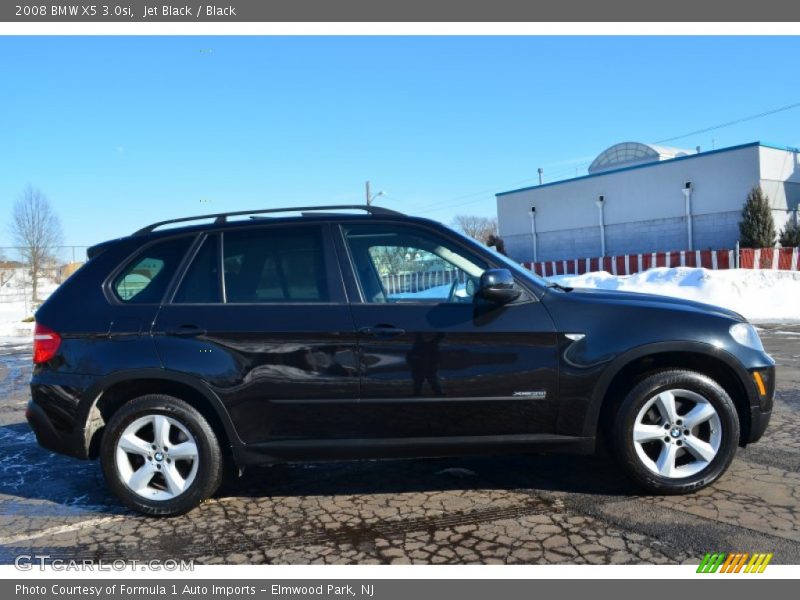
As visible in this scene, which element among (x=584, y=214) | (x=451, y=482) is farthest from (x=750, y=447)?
(x=584, y=214)

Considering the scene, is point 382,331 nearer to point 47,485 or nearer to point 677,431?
point 677,431

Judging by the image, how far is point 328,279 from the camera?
376 cm

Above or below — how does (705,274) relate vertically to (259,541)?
above

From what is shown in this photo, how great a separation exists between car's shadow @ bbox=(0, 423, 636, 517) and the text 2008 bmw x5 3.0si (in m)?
0.45

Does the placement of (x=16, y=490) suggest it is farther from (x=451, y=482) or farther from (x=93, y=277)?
(x=451, y=482)

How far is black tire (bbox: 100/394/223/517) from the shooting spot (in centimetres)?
368

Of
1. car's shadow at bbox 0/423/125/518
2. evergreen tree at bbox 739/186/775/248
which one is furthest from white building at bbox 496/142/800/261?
car's shadow at bbox 0/423/125/518

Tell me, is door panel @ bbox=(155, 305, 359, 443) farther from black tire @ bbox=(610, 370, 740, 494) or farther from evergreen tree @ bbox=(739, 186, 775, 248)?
evergreen tree @ bbox=(739, 186, 775, 248)

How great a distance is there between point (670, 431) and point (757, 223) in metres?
24.4

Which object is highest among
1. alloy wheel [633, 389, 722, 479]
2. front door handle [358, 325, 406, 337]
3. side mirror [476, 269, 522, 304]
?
side mirror [476, 269, 522, 304]

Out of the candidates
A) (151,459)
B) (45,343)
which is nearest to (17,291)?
(45,343)

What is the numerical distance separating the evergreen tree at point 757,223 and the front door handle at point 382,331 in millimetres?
24903

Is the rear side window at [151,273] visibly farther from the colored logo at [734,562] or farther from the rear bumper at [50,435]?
the colored logo at [734,562]
